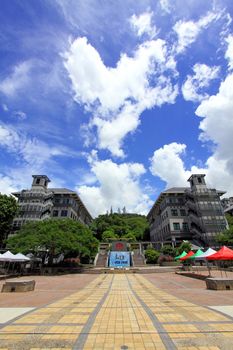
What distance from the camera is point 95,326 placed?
16.5ft

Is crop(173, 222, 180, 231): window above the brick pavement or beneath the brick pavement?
above

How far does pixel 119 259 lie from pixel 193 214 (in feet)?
64.0

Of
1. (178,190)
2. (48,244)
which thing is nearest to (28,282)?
(48,244)

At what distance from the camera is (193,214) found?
45844 mm

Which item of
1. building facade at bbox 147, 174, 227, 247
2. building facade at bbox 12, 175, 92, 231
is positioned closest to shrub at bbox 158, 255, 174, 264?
building facade at bbox 147, 174, 227, 247

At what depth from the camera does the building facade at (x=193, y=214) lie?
42.8m

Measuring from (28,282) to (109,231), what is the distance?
1872 inches

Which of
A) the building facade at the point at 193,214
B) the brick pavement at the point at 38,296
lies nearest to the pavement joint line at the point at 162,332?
the brick pavement at the point at 38,296

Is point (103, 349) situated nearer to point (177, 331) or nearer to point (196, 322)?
point (177, 331)

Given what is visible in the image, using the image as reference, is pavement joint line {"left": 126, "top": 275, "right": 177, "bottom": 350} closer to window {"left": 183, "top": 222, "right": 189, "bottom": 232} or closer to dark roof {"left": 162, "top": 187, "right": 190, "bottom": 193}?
window {"left": 183, "top": 222, "right": 189, "bottom": 232}

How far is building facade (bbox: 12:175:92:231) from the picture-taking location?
151 feet

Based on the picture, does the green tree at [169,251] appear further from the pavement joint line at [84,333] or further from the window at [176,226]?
the pavement joint line at [84,333]

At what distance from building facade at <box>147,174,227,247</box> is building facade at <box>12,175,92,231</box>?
2228 cm

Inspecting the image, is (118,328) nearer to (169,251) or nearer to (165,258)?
(165,258)
